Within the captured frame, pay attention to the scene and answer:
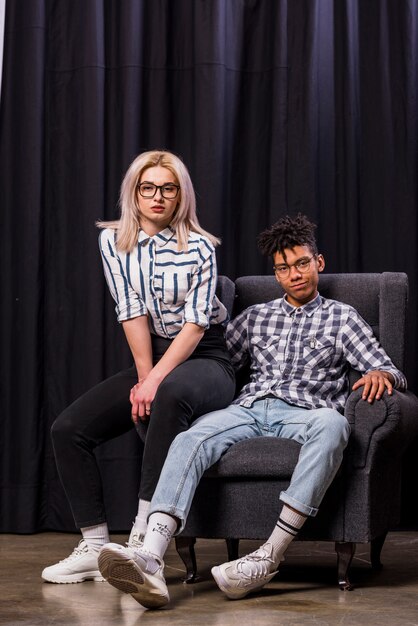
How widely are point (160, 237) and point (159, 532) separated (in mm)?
990

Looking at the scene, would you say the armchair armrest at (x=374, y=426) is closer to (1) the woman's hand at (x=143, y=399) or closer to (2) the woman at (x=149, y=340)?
(2) the woman at (x=149, y=340)

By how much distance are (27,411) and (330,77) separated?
1871 mm

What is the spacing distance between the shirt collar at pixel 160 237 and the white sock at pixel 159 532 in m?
0.92

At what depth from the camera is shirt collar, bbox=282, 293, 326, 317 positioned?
3.15 metres

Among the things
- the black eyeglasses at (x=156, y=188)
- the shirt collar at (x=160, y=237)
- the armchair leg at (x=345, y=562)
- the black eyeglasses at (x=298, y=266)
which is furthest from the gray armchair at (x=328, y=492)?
the black eyeglasses at (x=156, y=188)

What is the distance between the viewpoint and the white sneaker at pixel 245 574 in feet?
8.32

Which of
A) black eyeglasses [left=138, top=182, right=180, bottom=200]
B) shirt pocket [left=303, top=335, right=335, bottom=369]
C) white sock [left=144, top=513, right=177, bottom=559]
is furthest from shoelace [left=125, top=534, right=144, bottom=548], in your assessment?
black eyeglasses [left=138, top=182, right=180, bottom=200]

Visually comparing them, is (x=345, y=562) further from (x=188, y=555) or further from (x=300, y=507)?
(x=188, y=555)

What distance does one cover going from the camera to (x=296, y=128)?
3.90 meters

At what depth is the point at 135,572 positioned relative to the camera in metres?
2.38

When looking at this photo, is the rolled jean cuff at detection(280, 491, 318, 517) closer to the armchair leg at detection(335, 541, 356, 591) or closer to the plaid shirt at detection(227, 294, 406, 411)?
the armchair leg at detection(335, 541, 356, 591)

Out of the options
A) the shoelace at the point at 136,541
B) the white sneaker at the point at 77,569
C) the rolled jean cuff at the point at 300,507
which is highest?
the rolled jean cuff at the point at 300,507

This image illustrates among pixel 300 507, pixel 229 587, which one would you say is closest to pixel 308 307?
pixel 300 507

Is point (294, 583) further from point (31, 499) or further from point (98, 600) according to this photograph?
point (31, 499)
